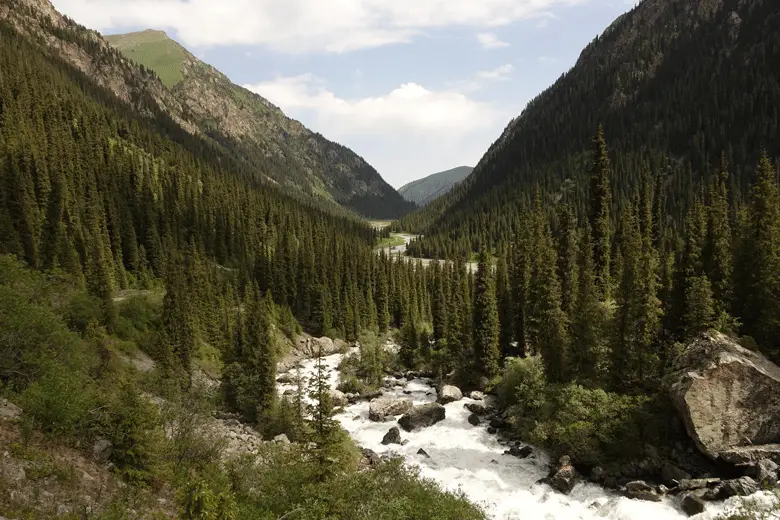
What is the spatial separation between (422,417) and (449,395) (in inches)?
317

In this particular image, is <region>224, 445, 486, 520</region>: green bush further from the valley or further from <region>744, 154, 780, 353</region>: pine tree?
<region>744, 154, 780, 353</region>: pine tree

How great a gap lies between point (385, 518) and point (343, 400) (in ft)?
140

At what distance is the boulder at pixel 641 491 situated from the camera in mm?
32188

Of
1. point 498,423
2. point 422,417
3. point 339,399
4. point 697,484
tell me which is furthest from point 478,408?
point 697,484

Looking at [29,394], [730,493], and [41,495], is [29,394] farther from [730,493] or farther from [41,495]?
[730,493]

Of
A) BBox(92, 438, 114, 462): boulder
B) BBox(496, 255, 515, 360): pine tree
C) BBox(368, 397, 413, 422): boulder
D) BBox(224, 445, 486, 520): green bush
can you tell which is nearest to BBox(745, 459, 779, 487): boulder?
BBox(224, 445, 486, 520): green bush

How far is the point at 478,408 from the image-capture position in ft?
179

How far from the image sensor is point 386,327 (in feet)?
419

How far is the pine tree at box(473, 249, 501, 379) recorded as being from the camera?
211ft

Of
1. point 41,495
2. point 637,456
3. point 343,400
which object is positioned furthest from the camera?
point 343,400

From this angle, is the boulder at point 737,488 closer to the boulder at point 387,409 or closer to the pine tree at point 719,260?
the pine tree at point 719,260

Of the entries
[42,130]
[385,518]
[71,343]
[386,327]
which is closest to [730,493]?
[385,518]

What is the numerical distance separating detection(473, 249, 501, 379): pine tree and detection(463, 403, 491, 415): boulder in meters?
9.15

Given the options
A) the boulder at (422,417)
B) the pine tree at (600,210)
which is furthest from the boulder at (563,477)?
the pine tree at (600,210)
